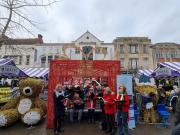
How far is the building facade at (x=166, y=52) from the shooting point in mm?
42531

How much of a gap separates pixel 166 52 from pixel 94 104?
122ft

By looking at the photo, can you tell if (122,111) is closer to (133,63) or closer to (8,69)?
(8,69)

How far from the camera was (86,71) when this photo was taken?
9195mm

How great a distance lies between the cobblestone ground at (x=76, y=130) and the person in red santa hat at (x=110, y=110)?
15.3 inches

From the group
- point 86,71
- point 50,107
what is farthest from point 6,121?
point 86,71

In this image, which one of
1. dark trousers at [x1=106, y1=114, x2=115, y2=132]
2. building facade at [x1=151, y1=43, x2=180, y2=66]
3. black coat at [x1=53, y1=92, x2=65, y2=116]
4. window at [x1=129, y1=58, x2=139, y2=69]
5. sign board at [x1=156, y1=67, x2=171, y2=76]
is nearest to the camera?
black coat at [x1=53, y1=92, x2=65, y2=116]

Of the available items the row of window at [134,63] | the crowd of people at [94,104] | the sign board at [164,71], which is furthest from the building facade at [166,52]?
the crowd of people at [94,104]

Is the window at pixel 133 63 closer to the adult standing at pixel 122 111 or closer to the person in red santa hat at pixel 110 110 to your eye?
the person in red santa hat at pixel 110 110

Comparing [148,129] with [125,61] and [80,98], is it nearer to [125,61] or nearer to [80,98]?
[80,98]

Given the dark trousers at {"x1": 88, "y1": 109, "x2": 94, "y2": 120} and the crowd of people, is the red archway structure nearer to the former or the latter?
the crowd of people

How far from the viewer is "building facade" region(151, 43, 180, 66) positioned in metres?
42.5

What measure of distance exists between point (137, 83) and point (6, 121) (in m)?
6.59

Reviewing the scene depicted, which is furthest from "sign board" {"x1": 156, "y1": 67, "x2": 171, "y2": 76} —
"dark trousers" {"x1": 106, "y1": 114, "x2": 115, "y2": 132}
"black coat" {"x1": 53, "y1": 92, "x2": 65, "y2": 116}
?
"black coat" {"x1": 53, "y1": 92, "x2": 65, "y2": 116}

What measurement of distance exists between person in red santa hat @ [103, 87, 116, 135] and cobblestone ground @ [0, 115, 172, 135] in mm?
389
